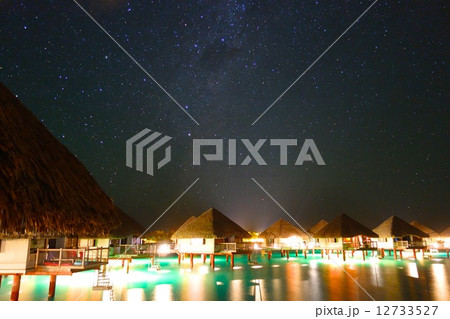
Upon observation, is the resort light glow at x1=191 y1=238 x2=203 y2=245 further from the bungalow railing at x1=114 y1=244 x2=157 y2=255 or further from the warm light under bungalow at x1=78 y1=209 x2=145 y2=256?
the warm light under bungalow at x1=78 y1=209 x2=145 y2=256

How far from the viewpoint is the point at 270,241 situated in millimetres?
49312

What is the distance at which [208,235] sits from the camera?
27375 millimetres

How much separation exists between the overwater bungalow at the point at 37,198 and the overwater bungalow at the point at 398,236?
107ft

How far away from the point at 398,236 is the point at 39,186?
3714 centimetres

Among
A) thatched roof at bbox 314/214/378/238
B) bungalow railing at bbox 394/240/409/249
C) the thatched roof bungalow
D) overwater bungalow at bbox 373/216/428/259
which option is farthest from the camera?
thatched roof at bbox 314/214/378/238

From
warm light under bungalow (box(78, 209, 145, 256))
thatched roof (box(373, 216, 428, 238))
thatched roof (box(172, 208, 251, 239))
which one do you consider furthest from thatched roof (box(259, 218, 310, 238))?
warm light under bungalow (box(78, 209, 145, 256))

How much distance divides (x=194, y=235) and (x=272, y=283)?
9.90 metres

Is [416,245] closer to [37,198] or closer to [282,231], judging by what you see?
[282,231]

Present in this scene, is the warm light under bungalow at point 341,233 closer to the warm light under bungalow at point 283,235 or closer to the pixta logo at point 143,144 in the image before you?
the warm light under bungalow at point 283,235

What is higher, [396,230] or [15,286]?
[396,230]

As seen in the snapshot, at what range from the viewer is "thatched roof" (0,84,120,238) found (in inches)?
278

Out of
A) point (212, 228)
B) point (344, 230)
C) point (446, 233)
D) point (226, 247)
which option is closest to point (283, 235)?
point (344, 230)

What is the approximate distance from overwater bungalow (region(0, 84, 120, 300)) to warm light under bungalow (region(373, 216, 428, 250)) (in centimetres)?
3263
